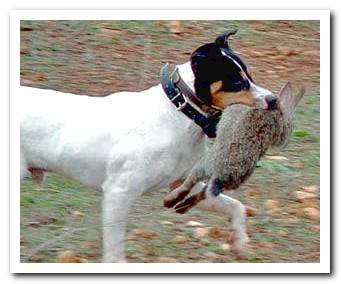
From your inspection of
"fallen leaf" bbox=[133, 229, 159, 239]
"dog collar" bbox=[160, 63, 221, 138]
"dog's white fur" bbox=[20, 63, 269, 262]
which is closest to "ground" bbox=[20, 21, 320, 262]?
"fallen leaf" bbox=[133, 229, 159, 239]

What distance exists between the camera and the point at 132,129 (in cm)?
527

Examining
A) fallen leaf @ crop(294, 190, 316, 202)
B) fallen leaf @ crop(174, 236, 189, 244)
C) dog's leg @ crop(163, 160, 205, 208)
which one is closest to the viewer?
dog's leg @ crop(163, 160, 205, 208)

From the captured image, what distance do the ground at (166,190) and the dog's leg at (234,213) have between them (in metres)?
0.05

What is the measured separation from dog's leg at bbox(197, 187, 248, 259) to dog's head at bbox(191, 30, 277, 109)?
42 cm

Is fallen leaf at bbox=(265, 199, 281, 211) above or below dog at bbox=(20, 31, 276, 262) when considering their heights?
below

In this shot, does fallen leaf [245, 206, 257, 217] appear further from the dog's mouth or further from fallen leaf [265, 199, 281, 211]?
the dog's mouth

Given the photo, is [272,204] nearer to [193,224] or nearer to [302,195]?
[302,195]

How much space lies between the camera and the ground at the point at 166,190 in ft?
17.6

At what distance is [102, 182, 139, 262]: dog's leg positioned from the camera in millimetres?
5266
